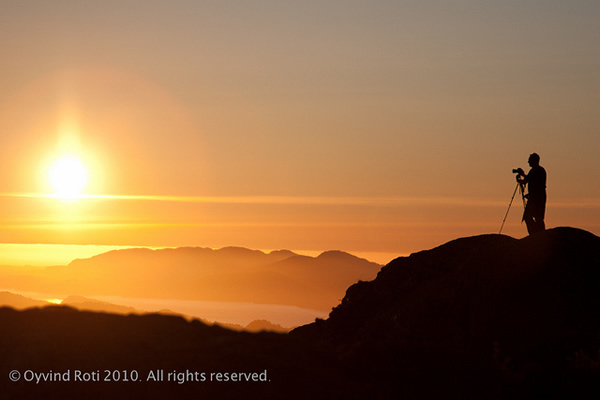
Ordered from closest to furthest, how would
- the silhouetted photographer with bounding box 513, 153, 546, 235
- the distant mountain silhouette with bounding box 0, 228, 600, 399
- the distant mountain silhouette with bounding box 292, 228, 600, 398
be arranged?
the distant mountain silhouette with bounding box 0, 228, 600, 399, the distant mountain silhouette with bounding box 292, 228, 600, 398, the silhouetted photographer with bounding box 513, 153, 546, 235

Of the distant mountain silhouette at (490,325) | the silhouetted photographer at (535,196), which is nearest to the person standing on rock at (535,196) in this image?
the silhouetted photographer at (535,196)

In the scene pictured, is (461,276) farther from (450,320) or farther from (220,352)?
(220,352)

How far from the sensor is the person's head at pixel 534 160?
25.5m

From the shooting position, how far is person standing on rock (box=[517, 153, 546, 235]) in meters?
25.3

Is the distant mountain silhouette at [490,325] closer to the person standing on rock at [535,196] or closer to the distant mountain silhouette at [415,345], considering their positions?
the distant mountain silhouette at [415,345]

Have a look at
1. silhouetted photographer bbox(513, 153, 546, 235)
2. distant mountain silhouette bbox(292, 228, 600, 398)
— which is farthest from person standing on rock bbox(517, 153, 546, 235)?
distant mountain silhouette bbox(292, 228, 600, 398)

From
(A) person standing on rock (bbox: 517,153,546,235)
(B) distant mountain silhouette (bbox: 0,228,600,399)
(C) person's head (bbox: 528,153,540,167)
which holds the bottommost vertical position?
(B) distant mountain silhouette (bbox: 0,228,600,399)

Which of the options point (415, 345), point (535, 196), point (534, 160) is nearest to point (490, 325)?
point (415, 345)

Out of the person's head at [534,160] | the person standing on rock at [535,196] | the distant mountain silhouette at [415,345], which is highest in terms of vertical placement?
the person's head at [534,160]

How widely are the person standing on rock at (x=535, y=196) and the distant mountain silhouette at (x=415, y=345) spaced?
4.73ft

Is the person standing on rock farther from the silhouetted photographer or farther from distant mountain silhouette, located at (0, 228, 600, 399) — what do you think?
distant mountain silhouette, located at (0, 228, 600, 399)

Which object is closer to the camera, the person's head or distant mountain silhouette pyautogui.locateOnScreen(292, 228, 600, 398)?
distant mountain silhouette pyautogui.locateOnScreen(292, 228, 600, 398)

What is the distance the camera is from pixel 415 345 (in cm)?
1955

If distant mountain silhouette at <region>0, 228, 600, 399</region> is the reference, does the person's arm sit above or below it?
above
